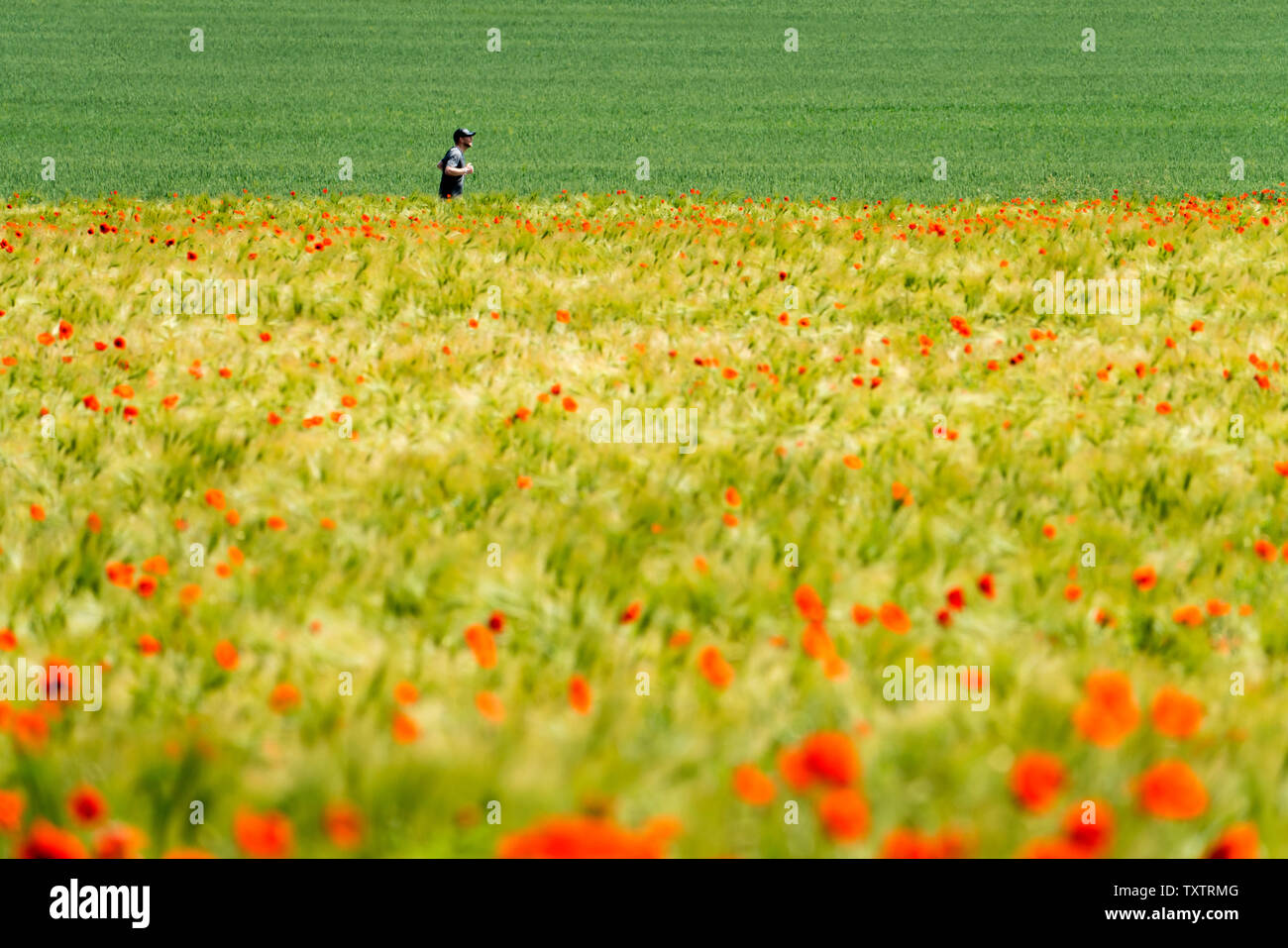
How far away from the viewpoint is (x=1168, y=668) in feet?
8.39

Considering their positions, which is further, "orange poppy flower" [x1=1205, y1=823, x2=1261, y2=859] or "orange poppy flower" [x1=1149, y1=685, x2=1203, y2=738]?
"orange poppy flower" [x1=1149, y1=685, x2=1203, y2=738]

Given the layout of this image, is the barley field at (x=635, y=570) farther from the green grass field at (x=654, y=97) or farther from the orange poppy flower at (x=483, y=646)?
the green grass field at (x=654, y=97)

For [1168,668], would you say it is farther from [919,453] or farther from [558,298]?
[558,298]

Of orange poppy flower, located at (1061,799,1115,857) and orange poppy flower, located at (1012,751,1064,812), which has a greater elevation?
orange poppy flower, located at (1012,751,1064,812)

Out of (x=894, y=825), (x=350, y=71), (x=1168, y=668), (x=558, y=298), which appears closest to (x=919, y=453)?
(x=1168, y=668)

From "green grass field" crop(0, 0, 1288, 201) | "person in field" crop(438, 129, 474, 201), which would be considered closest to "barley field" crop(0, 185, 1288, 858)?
"person in field" crop(438, 129, 474, 201)

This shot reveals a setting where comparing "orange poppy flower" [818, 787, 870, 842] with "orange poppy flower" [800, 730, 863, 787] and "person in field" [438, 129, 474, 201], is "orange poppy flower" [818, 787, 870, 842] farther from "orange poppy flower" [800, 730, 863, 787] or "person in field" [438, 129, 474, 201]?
"person in field" [438, 129, 474, 201]

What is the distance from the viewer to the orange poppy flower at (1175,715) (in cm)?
192

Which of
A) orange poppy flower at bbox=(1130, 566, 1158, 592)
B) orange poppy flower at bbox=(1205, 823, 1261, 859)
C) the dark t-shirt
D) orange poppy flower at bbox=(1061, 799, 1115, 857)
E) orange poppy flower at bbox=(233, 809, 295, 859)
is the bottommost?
orange poppy flower at bbox=(1205, 823, 1261, 859)

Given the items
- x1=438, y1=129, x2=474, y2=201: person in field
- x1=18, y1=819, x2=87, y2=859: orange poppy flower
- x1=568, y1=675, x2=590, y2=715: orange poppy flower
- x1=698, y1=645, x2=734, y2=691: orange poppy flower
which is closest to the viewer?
x1=18, y1=819, x2=87, y2=859: orange poppy flower

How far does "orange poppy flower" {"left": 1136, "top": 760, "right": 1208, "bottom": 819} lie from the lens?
5.56 feet

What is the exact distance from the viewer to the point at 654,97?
88.3ft

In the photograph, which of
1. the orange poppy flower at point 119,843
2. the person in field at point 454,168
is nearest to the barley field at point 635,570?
the orange poppy flower at point 119,843

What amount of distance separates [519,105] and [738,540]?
80.4 feet
